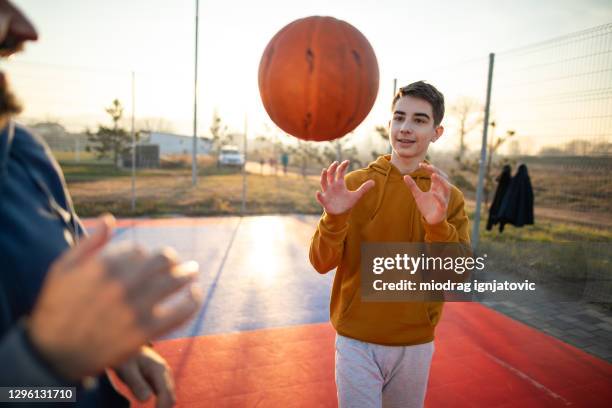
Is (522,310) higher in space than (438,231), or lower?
lower

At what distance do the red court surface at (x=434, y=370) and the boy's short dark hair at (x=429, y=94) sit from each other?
81.9 inches

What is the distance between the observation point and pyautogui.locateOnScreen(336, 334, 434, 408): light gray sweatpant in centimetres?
179

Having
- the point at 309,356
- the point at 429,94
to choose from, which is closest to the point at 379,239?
the point at 429,94

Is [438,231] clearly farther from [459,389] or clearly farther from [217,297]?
[217,297]

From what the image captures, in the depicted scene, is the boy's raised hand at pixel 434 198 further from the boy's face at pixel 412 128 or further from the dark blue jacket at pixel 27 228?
the dark blue jacket at pixel 27 228

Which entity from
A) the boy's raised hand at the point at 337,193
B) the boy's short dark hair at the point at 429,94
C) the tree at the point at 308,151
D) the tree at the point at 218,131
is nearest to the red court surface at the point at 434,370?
the boy's raised hand at the point at 337,193

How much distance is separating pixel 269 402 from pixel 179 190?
468 inches

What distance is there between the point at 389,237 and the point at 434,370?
1926mm

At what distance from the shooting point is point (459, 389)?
309 cm

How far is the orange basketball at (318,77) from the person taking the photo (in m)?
1.95

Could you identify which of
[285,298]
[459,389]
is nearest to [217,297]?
[285,298]

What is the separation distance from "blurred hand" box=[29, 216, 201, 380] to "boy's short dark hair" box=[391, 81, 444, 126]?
1735mm

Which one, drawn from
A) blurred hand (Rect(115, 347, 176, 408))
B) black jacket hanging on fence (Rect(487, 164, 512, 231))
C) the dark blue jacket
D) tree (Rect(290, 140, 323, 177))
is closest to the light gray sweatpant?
blurred hand (Rect(115, 347, 176, 408))

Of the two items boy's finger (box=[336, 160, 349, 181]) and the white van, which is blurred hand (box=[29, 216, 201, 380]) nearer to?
boy's finger (box=[336, 160, 349, 181])
